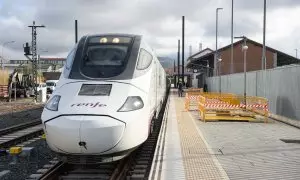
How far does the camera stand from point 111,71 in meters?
9.42

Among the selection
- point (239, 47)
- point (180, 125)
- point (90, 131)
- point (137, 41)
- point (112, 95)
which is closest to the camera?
point (90, 131)

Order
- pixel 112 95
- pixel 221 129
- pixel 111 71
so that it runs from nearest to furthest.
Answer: pixel 112 95, pixel 111 71, pixel 221 129

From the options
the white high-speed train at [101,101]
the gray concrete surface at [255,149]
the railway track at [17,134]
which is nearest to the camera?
the white high-speed train at [101,101]

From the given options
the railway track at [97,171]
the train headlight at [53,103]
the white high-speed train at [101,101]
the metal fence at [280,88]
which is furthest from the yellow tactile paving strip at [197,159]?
the metal fence at [280,88]

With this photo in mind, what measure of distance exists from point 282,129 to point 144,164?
8.39m

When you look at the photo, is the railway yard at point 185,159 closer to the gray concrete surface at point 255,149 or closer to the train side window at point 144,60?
the gray concrete surface at point 255,149

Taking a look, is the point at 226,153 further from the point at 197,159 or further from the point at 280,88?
the point at 280,88

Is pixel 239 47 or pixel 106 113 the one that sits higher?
pixel 239 47

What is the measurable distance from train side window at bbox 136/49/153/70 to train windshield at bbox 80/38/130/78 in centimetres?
33

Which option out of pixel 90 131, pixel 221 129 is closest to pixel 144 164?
pixel 90 131

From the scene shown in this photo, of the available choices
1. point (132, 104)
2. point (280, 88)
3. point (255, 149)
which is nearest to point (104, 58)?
point (132, 104)

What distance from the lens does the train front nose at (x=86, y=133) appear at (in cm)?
766

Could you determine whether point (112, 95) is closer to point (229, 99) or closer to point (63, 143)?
point (63, 143)

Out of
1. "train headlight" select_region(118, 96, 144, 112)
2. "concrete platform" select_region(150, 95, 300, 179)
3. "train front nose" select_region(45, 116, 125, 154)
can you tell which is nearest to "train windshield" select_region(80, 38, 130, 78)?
"train headlight" select_region(118, 96, 144, 112)
